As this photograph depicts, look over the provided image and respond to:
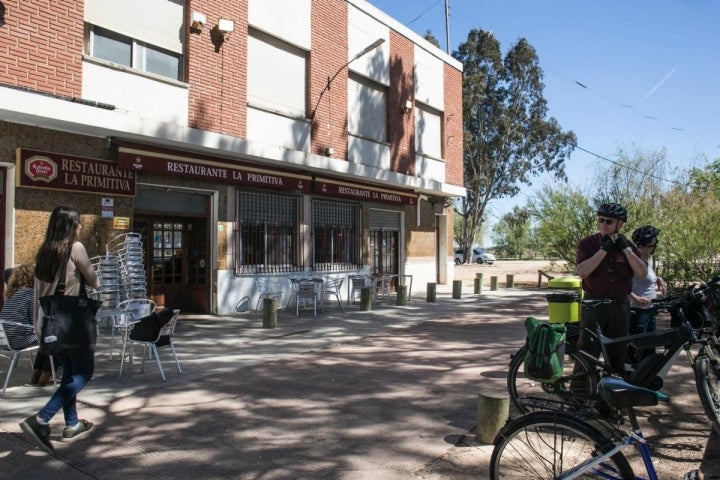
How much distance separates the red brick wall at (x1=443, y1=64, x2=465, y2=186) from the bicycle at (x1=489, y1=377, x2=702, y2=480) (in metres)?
17.5

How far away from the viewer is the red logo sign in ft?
28.7

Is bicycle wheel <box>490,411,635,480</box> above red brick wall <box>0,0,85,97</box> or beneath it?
beneath

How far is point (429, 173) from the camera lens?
18891 millimetres

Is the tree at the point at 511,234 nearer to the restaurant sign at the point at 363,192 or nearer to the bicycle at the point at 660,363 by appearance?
the restaurant sign at the point at 363,192

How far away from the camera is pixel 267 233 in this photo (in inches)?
518

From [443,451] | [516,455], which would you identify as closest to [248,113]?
[443,451]

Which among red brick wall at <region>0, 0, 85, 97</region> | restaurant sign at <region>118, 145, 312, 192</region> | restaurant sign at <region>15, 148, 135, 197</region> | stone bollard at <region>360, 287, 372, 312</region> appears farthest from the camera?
stone bollard at <region>360, 287, 372, 312</region>

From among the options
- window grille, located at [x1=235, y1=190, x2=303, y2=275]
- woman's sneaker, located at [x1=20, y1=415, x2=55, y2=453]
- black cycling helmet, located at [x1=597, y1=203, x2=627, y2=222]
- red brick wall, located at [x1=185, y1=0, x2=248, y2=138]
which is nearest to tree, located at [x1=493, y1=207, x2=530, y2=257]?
window grille, located at [x1=235, y1=190, x2=303, y2=275]

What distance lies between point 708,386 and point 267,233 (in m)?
10.3

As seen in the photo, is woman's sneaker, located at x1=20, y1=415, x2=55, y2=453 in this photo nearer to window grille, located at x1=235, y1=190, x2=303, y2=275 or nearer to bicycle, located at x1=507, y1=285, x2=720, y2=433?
bicycle, located at x1=507, y1=285, x2=720, y2=433

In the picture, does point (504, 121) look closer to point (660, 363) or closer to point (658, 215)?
point (658, 215)

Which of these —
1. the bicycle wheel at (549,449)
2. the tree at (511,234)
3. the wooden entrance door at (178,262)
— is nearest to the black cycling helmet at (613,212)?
the bicycle wheel at (549,449)

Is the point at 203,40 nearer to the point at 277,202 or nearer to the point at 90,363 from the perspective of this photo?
the point at 277,202

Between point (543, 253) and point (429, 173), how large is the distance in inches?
224
